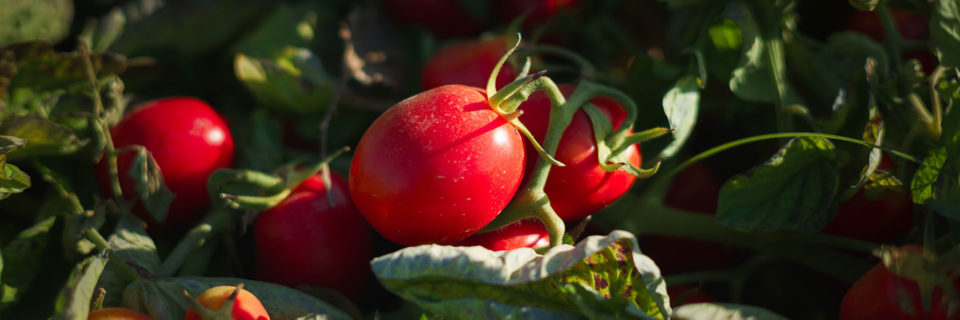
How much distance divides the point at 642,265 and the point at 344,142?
0.53 m

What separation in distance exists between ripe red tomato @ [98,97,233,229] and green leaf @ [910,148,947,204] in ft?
2.56

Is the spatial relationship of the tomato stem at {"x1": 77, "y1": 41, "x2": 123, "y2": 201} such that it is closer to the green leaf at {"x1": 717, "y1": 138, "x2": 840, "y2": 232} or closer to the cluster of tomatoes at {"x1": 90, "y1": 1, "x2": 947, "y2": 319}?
the cluster of tomatoes at {"x1": 90, "y1": 1, "x2": 947, "y2": 319}

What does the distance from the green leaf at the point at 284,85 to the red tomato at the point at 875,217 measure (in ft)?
2.21

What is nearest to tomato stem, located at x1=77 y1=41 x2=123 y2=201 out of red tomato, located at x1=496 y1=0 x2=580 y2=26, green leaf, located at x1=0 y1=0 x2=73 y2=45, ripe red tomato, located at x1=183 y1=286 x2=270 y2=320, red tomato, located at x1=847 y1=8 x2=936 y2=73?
green leaf, located at x1=0 y1=0 x2=73 y2=45

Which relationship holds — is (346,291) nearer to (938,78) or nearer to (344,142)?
(344,142)

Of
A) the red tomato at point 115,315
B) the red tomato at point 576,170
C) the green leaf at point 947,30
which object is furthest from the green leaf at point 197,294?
the green leaf at point 947,30

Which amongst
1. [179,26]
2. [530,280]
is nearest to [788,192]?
[530,280]

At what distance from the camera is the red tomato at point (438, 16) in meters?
1.15

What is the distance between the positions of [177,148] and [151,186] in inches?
2.4

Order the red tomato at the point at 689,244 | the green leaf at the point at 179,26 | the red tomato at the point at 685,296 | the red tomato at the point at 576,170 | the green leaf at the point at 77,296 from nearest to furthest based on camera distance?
the green leaf at the point at 77,296 < the red tomato at the point at 576,170 < the red tomato at the point at 685,296 < the red tomato at the point at 689,244 < the green leaf at the point at 179,26

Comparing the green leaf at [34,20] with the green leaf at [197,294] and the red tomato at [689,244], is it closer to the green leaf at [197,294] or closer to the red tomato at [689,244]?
the green leaf at [197,294]

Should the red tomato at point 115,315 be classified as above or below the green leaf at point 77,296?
below

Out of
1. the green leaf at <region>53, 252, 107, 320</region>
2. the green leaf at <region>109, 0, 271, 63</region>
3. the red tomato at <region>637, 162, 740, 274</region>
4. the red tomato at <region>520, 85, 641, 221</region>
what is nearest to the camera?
the green leaf at <region>53, 252, 107, 320</region>

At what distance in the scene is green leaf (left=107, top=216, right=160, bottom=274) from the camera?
735mm
